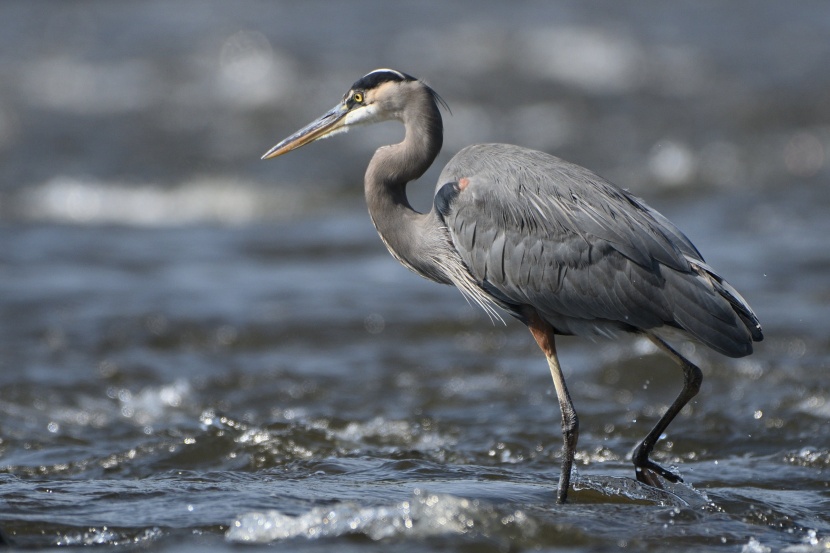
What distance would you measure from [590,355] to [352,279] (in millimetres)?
2789

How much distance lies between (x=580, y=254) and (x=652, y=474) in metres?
1.22

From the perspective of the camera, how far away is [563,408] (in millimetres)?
5945

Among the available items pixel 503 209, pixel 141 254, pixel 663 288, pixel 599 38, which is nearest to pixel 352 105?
pixel 503 209

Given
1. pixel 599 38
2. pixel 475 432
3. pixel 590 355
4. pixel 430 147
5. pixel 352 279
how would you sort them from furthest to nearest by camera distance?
pixel 599 38, pixel 352 279, pixel 590 355, pixel 475 432, pixel 430 147

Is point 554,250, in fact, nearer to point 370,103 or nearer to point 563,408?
point 563,408

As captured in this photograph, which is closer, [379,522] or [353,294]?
[379,522]

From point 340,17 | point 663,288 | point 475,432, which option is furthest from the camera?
point 340,17

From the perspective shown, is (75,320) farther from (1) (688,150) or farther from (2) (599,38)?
(2) (599,38)

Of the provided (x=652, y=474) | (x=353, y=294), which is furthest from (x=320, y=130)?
(x=353, y=294)

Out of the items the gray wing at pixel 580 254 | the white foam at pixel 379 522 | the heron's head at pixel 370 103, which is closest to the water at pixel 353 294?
the white foam at pixel 379 522

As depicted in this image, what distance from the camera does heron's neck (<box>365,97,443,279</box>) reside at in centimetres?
615

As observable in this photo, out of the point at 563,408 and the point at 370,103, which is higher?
the point at 370,103

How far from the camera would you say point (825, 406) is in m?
7.40

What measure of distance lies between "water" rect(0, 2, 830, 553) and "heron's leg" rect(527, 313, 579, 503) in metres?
0.13
